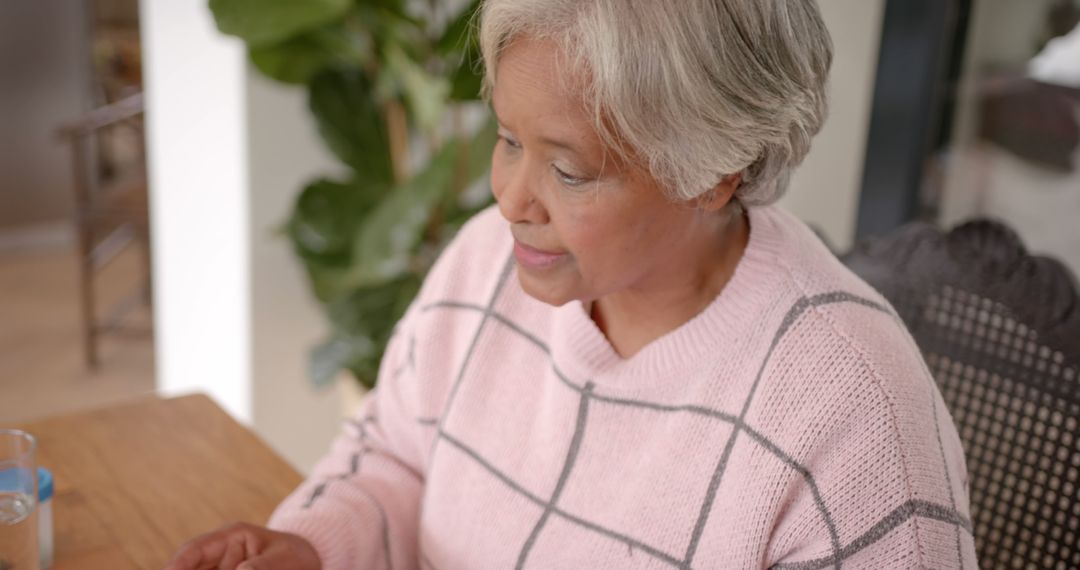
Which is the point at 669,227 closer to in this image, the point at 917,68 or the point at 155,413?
the point at 155,413

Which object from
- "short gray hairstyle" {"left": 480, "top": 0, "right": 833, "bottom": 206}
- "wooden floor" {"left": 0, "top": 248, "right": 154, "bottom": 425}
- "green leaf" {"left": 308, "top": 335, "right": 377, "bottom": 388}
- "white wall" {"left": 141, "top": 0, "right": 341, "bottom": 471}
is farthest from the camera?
"wooden floor" {"left": 0, "top": 248, "right": 154, "bottom": 425}

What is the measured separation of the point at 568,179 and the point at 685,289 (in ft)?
0.65

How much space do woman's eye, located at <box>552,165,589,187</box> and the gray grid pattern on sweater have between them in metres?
0.23

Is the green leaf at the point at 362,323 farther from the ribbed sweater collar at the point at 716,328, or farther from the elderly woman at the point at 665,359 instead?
the ribbed sweater collar at the point at 716,328

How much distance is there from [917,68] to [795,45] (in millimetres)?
1293

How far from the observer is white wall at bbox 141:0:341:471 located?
2.33 meters

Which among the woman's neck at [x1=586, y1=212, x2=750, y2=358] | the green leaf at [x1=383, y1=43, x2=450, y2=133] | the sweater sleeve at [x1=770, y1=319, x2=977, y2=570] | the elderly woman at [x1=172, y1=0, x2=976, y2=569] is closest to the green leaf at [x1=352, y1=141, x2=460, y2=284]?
the green leaf at [x1=383, y1=43, x2=450, y2=133]

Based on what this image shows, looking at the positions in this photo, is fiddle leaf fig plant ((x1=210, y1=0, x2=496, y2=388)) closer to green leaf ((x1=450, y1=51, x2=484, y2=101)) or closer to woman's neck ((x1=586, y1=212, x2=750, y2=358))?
green leaf ((x1=450, y1=51, x2=484, y2=101))

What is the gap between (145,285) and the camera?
428cm

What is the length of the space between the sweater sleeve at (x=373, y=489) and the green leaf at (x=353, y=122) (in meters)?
0.84

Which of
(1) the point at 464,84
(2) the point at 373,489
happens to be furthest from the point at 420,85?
(2) the point at 373,489

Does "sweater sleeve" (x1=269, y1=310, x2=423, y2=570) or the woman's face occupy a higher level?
the woman's face

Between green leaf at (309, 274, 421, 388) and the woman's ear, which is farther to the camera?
green leaf at (309, 274, 421, 388)

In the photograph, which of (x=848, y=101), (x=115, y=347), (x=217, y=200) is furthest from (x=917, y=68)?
(x=115, y=347)
